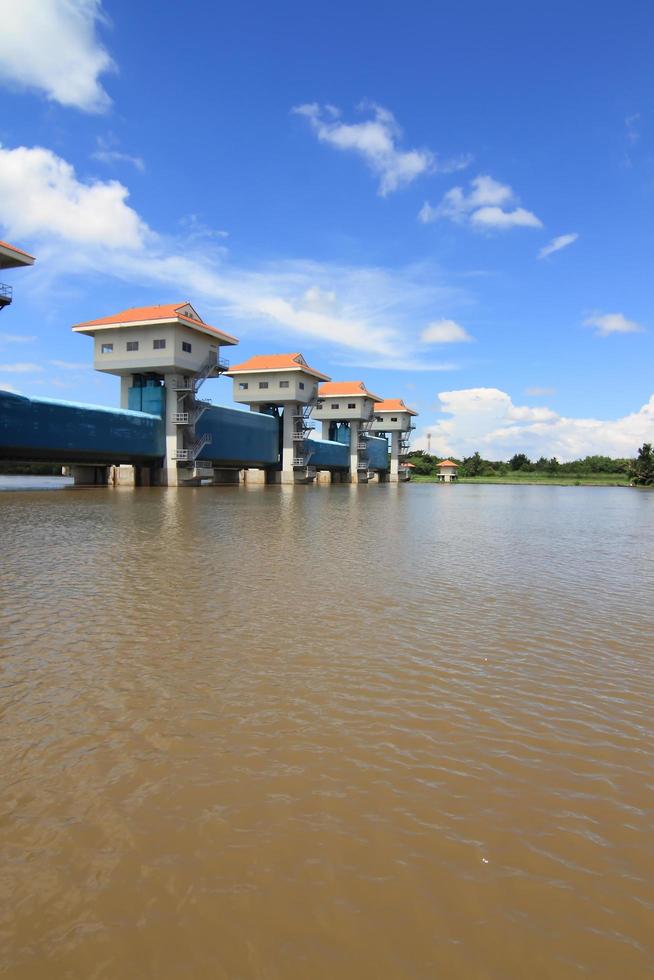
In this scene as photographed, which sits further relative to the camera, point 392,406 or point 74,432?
point 392,406

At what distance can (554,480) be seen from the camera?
107562mm

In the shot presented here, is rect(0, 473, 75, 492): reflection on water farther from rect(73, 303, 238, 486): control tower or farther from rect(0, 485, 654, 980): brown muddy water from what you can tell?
rect(0, 485, 654, 980): brown muddy water

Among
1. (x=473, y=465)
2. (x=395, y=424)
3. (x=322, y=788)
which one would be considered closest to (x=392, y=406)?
(x=395, y=424)

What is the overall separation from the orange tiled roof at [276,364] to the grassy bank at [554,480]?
51.6 metres

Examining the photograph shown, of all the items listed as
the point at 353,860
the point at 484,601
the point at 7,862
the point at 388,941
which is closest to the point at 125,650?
the point at 7,862

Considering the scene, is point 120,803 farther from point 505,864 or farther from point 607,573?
point 607,573

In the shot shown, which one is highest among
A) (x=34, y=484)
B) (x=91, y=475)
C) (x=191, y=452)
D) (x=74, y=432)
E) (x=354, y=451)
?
(x=354, y=451)

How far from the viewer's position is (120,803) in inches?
157

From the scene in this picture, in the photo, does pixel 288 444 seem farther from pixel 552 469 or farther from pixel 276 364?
pixel 552 469

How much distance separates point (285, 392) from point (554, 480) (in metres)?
63.0

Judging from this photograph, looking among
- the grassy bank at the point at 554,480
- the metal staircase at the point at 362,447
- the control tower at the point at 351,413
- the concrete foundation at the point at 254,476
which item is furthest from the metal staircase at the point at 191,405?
the grassy bank at the point at 554,480

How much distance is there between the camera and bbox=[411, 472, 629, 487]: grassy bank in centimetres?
10250

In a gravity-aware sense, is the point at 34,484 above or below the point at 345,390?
below

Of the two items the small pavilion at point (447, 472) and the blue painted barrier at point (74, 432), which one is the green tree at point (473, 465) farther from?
the blue painted barrier at point (74, 432)
